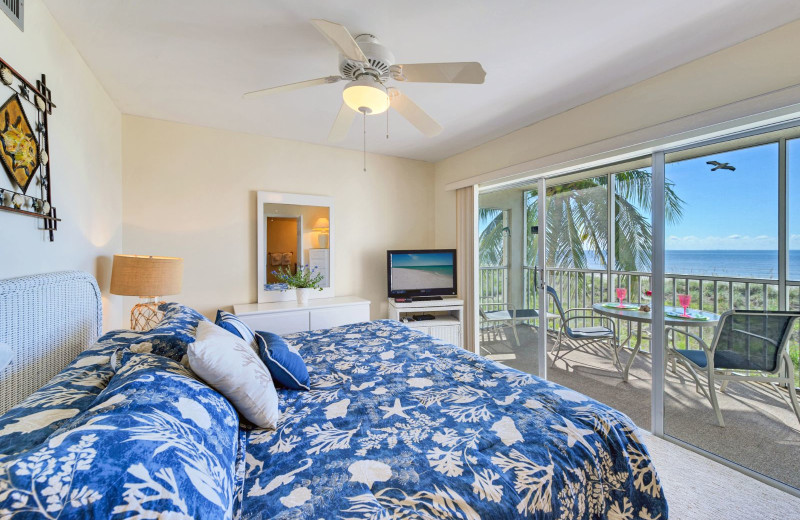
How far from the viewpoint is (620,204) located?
8.88 feet

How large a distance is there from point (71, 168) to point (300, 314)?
1.92 meters

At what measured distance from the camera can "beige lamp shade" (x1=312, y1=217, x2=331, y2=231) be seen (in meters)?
3.63

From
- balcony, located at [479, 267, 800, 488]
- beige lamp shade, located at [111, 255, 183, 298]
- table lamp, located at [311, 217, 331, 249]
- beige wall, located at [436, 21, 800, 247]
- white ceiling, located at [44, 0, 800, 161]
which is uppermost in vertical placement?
white ceiling, located at [44, 0, 800, 161]

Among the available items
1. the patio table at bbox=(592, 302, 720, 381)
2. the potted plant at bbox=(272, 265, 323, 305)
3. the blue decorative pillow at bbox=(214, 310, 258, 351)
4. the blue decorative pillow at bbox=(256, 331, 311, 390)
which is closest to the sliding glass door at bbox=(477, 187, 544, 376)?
the patio table at bbox=(592, 302, 720, 381)

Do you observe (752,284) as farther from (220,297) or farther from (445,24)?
(220,297)

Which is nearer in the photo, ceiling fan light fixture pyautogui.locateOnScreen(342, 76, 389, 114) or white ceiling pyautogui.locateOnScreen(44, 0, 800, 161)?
white ceiling pyautogui.locateOnScreen(44, 0, 800, 161)

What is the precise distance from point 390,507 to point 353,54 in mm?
1747

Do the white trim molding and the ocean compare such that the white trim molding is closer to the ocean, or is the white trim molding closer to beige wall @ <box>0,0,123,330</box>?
the ocean

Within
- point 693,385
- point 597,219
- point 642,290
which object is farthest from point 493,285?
point 693,385

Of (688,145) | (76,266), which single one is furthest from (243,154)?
(688,145)

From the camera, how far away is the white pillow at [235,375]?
1.08 m

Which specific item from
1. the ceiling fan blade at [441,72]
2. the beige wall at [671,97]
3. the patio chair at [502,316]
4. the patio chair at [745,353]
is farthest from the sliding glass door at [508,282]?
the ceiling fan blade at [441,72]

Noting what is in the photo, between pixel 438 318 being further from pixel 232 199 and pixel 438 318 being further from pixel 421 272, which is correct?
pixel 232 199

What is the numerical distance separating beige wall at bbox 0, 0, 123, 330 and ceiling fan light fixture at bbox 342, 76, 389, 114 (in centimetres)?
135
